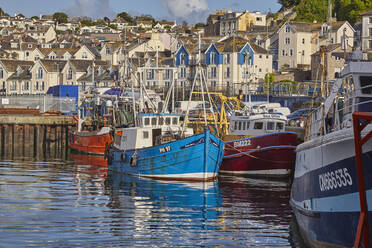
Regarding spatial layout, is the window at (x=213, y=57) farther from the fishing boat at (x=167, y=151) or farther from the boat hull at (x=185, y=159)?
the boat hull at (x=185, y=159)

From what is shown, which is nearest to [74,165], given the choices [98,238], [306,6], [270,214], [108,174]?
[108,174]

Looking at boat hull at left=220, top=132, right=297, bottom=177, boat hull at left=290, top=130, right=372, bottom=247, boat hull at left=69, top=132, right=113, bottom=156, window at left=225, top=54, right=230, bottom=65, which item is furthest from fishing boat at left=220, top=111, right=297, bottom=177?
window at left=225, top=54, right=230, bottom=65

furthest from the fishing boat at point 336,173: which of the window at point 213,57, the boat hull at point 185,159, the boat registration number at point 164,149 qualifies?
the window at point 213,57

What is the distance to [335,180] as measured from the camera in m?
16.0

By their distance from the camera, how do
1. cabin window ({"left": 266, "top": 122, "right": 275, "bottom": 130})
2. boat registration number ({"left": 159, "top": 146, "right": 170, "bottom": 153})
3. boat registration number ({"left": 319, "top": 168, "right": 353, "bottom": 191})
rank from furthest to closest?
cabin window ({"left": 266, "top": 122, "right": 275, "bottom": 130}) < boat registration number ({"left": 159, "top": 146, "right": 170, "bottom": 153}) < boat registration number ({"left": 319, "top": 168, "right": 353, "bottom": 191})

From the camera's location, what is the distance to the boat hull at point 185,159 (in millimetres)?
36062

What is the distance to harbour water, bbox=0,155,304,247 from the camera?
852 inches

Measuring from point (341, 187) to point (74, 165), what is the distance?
36.4 metres

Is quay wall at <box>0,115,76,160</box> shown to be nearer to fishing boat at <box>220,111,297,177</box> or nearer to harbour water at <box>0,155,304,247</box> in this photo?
harbour water at <box>0,155,304,247</box>

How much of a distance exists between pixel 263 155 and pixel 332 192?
74.8 feet

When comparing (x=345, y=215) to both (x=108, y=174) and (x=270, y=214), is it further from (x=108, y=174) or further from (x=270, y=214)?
(x=108, y=174)

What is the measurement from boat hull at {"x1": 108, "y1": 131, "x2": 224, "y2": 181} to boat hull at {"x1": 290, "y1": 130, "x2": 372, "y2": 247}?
53.4 ft

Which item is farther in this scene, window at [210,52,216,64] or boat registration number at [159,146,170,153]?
window at [210,52,216,64]

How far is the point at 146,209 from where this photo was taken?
28.0 m
